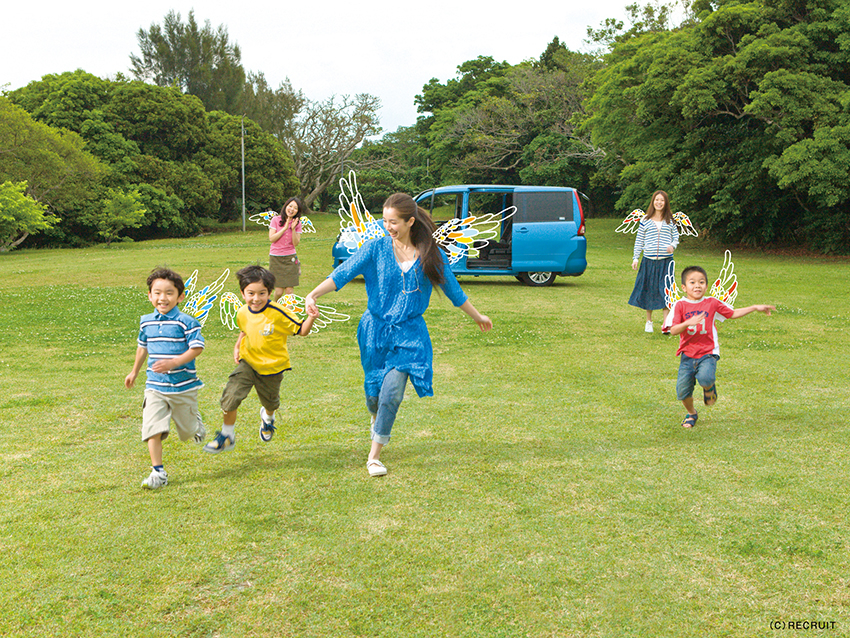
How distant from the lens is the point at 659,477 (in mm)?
4391

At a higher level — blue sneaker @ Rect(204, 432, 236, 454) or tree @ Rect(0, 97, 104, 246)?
tree @ Rect(0, 97, 104, 246)

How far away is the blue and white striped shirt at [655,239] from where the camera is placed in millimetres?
9633

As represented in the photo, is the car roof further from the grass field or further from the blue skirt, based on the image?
the grass field

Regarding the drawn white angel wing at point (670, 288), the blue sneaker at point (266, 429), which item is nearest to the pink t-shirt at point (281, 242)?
the drawn white angel wing at point (670, 288)

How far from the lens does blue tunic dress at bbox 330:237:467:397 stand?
4449 mm

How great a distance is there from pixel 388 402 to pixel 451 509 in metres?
0.81

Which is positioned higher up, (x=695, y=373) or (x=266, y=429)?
(x=695, y=373)

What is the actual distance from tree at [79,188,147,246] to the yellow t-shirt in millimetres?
32520

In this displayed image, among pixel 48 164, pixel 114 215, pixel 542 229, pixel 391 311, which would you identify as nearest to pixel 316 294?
pixel 391 311

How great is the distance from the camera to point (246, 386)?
467 centimetres

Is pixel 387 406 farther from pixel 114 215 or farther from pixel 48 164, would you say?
pixel 114 215

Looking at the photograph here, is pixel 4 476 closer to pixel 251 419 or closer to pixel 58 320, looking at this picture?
pixel 251 419

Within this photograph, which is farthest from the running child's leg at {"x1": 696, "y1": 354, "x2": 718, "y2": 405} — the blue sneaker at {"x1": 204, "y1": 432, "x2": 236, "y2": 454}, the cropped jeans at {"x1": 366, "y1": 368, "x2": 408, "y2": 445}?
the blue sneaker at {"x1": 204, "y1": 432, "x2": 236, "y2": 454}

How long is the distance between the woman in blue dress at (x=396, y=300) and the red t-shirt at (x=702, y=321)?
2038 mm
